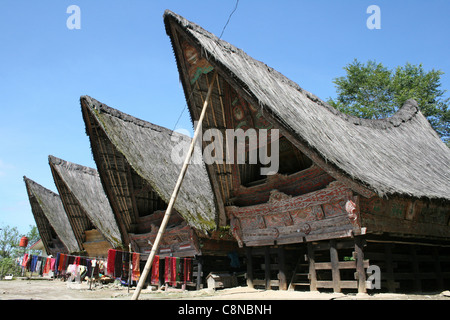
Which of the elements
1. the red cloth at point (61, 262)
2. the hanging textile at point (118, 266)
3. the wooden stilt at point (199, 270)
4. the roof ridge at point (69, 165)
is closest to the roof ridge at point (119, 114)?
the hanging textile at point (118, 266)

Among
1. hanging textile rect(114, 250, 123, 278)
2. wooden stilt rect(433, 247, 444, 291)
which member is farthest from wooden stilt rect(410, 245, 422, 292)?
hanging textile rect(114, 250, 123, 278)

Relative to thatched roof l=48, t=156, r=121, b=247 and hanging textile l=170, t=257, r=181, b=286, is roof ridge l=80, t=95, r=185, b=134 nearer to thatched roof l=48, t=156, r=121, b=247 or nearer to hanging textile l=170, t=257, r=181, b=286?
thatched roof l=48, t=156, r=121, b=247

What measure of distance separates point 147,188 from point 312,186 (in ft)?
22.9

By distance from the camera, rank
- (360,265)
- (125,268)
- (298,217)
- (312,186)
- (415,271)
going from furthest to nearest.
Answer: (125,268), (415,271), (298,217), (312,186), (360,265)

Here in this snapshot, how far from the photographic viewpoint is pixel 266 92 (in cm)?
775

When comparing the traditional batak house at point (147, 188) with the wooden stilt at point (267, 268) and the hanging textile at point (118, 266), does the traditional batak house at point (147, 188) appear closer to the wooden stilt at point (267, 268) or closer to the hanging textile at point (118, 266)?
the hanging textile at point (118, 266)

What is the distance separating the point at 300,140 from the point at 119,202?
332 inches

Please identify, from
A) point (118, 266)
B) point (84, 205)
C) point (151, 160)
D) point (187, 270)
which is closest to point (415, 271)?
point (187, 270)

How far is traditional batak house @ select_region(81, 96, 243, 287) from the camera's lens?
416 inches

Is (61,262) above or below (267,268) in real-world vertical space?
below

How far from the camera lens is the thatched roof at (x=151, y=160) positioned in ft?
34.7

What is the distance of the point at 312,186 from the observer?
24.9 ft

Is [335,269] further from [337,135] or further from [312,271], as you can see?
[337,135]
